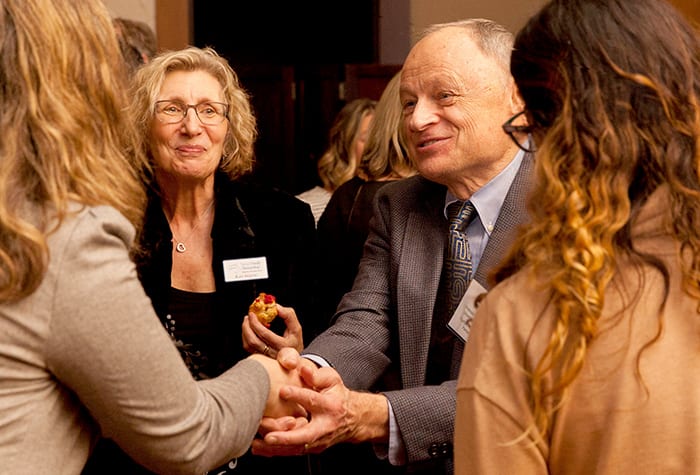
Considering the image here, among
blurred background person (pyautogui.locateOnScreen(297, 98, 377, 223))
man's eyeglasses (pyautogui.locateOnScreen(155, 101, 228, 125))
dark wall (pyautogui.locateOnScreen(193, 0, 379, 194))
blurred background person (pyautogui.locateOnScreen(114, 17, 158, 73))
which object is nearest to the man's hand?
man's eyeglasses (pyautogui.locateOnScreen(155, 101, 228, 125))

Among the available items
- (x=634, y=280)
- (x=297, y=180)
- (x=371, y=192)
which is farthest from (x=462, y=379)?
(x=297, y=180)

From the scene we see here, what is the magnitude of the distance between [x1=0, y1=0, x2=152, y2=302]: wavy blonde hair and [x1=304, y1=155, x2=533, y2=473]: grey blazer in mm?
1021

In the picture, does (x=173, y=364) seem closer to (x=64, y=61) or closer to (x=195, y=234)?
(x=64, y=61)

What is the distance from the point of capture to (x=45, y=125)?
1.35 meters

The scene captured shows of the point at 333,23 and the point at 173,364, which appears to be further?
the point at 333,23

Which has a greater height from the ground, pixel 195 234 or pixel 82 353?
pixel 82 353

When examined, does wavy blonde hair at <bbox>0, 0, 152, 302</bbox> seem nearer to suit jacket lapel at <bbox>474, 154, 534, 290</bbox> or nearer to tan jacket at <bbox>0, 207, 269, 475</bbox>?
tan jacket at <bbox>0, 207, 269, 475</bbox>

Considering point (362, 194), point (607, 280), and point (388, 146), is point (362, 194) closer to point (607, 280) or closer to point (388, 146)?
point (388, 146)

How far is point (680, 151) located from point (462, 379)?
0.46m

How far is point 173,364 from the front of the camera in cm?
143

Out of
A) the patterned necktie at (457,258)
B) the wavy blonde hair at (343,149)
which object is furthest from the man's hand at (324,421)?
the wavy blonde hair at (343,149)

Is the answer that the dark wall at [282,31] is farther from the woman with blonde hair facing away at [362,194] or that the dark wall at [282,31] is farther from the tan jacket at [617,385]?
the tan jacket at [617,385]

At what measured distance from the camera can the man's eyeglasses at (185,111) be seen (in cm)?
298

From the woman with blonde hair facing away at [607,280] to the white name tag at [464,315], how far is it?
0.77 meters
